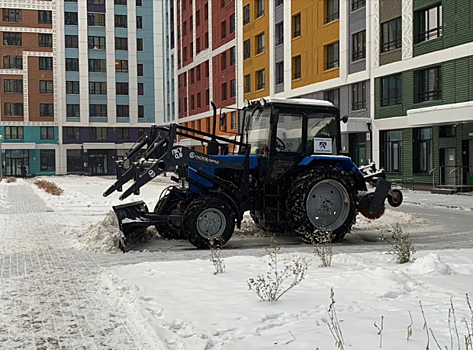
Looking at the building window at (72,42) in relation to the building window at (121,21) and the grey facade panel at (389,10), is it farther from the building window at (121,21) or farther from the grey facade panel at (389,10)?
the grey facade panel at (389,10)

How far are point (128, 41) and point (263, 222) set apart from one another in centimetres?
6781

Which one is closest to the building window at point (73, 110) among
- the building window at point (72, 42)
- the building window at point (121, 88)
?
the building window at point (121, 88)

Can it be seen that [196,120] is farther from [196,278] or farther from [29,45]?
[196,278]

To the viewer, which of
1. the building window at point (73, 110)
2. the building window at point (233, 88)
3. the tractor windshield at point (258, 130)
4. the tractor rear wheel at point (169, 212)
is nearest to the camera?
the tractor windshield at point (258, 130)

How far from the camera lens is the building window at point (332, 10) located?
35.8 m

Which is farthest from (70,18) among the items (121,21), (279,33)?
(279,33)

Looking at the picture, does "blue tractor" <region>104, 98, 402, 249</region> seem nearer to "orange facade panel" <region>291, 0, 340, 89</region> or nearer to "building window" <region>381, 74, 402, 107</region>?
"building window" <region>381, 74, 402, 107</region>

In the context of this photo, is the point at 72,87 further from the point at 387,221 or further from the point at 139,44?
the point at 387,221

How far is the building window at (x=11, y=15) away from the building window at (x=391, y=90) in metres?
55.7

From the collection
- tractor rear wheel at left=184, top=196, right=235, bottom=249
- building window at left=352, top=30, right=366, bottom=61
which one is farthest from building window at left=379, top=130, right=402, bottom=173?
tractor rear wheel at left=184, top=196, right=235, bottom=249

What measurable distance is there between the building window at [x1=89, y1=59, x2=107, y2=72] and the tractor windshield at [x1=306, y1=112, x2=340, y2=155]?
218 feet

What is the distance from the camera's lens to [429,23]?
2833 centimetres

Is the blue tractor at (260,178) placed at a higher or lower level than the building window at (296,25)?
lower

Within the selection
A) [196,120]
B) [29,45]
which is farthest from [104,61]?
[196,120]
